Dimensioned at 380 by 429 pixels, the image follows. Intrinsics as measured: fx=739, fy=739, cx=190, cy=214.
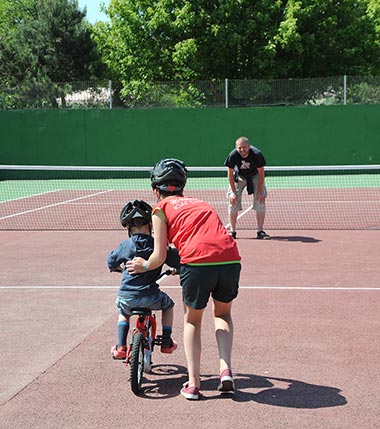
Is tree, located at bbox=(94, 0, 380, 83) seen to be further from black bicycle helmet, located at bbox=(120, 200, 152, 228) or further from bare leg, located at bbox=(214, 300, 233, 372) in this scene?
bare leg, located at bbox=(214, 300, 233, 372)

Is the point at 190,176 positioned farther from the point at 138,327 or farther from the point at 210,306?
the point at 138,327

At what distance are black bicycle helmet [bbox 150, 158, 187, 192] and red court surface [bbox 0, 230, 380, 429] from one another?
55.9 inches

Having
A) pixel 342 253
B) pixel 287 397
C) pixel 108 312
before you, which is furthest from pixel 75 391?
pixel 342 253

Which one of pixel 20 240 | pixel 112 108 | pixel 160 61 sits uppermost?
pixel 160 61

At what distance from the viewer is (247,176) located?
12188mm

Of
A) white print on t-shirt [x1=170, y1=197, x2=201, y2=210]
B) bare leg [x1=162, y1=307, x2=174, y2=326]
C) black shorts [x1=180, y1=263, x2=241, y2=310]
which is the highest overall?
white print on t-shirt [x1=170, y1=197, x2=201, y2=210]

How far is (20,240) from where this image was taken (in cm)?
1219

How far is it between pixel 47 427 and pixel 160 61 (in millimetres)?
34736

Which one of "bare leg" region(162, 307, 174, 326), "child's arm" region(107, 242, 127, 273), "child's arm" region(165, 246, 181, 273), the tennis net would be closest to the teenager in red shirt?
"child's arm" region(165, 246, 181, 273)

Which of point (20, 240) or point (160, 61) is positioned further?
point (160, 61)

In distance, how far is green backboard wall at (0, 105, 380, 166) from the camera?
2577cm

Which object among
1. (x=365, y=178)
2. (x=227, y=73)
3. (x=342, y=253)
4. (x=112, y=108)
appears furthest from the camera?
(x=227, y=73)

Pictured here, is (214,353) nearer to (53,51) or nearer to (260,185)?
(260,185)

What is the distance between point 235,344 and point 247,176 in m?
6.31
